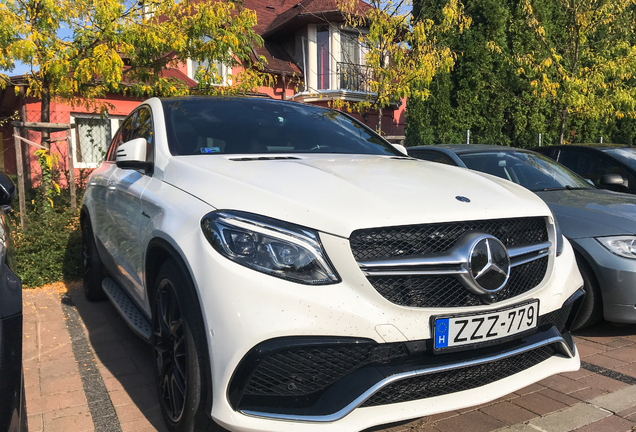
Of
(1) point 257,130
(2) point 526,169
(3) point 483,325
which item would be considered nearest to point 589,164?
(2) point 526,169

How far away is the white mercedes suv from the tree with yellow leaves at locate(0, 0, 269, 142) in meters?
4.87

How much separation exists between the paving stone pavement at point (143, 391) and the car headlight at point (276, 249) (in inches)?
37.2

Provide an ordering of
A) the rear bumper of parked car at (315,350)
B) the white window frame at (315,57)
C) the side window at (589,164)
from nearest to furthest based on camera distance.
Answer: the rear bumper of parked car at (315,350) → the side window at (589,164) → the white window frame at (315,57)

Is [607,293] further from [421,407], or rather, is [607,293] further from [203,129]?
[203,129]

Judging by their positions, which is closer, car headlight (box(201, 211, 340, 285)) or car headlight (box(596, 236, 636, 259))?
car headlight (box(201, 211, 340, 285))

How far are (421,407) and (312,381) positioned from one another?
0.44m

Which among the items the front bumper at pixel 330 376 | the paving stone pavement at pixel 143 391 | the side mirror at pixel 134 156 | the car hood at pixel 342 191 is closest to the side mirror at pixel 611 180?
the paving stone pavement at pixel 143 391

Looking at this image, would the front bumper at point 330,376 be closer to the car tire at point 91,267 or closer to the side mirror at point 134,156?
the side mirror at point 134,156

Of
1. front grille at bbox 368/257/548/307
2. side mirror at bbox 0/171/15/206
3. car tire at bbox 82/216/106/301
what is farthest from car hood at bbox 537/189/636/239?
car tire at bbox 82/216/106/301

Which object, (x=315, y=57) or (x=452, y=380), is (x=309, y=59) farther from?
(x=452, y=380)

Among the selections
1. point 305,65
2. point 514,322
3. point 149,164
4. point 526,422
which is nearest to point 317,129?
point 149,164

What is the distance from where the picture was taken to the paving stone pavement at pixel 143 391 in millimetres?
2754

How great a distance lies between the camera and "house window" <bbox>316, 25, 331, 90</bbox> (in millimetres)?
17188

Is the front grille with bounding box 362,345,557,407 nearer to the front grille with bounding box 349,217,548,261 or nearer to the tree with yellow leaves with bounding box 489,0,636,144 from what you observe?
the front grille with bounding box 349,217,548,261
